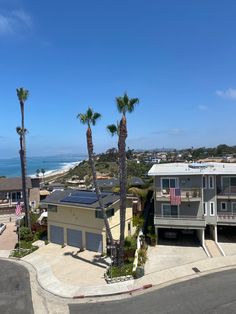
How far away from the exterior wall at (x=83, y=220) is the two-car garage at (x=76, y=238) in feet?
0.98

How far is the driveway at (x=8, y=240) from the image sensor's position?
108 ft

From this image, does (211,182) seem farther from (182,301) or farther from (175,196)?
(182,301)

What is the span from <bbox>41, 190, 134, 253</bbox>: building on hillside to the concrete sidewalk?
16.3 feet

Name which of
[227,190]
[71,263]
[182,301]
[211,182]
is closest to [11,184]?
[71,263]

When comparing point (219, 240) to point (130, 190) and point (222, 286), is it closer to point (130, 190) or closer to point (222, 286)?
point (222, 286)

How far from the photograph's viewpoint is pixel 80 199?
32812 mm

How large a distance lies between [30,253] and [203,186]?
17.5 m

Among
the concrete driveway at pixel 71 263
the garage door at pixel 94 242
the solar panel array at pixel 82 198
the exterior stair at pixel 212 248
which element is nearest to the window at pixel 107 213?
the solar panel array at pixel 82 198

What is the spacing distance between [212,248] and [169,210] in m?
5.21

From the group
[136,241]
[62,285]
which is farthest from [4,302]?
[136,241]

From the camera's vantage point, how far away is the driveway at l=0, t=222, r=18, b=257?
1302 inches

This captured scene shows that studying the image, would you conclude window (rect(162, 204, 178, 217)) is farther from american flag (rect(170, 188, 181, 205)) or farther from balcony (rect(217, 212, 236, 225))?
balcony (rect(217, 212, 236, 225))

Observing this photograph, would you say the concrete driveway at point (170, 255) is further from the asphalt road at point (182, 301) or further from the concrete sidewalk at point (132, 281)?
the asphalt road at point (182, 301)

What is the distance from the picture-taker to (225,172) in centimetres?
3169
